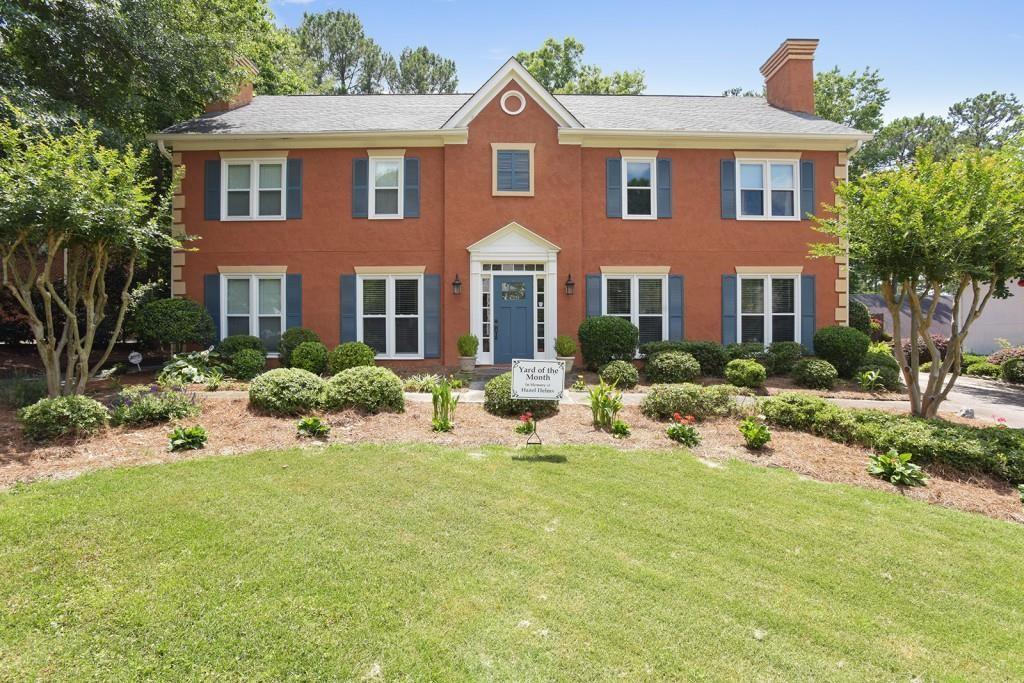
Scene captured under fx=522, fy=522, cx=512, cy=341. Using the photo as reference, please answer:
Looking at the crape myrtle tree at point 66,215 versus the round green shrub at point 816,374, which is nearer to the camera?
the crape myrtle tree at point 66,215

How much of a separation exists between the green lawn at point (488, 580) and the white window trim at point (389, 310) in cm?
829

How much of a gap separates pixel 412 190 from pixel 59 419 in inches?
368

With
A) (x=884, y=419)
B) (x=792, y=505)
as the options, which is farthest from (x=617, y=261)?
(x=792, y=505)

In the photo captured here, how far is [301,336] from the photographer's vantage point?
12945 mm

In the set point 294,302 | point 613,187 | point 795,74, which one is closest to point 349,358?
point 294,302

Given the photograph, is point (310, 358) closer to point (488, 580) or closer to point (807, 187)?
point (488, 580)

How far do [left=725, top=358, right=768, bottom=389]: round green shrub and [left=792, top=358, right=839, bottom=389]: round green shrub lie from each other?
105 cm

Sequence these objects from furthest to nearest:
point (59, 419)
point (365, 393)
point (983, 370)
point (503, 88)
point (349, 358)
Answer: point (983, 370)
point (503, 88)
point (349, 358)
point (365, 393)
point (59, 419)

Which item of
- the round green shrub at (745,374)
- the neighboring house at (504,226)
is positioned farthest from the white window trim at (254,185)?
the round green shrub at (745,374)

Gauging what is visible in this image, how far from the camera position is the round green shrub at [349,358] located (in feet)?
39.0

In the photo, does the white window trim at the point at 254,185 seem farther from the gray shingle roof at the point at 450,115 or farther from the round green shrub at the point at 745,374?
the round green shrub at the point at 745,374

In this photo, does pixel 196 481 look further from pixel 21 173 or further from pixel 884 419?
pixel 884 419

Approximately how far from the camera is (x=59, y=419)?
6.48 metres

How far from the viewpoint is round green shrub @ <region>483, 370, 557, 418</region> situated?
830 cm
